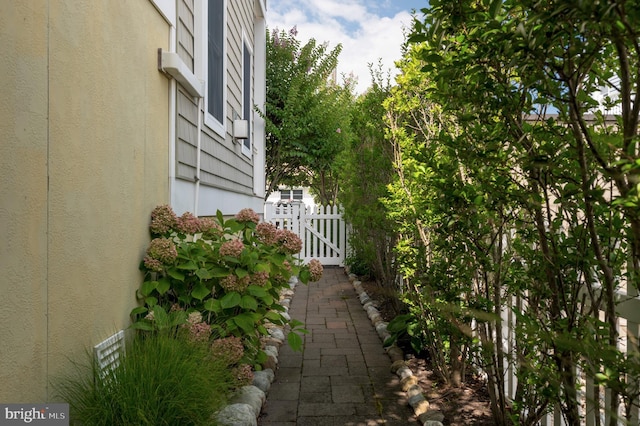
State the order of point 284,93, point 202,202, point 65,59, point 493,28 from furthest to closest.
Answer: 1. point 284,93
2. point 202,202
3. point 65,59
4. point 493,28

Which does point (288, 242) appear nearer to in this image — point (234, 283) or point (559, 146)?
point (234, 283)

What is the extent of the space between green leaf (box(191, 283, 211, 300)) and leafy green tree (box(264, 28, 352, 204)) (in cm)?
875

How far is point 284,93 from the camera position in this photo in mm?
12406

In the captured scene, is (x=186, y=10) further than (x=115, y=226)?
Yes

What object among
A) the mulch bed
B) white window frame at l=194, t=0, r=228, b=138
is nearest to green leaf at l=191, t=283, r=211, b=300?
the mulch bed

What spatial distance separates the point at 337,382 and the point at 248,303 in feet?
3.80

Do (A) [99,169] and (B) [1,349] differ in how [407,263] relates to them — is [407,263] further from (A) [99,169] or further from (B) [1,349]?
(B) [1,349]

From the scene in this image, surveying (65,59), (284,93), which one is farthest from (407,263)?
(284,93)

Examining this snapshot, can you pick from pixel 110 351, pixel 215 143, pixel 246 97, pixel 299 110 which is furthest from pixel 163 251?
pixel 299 110

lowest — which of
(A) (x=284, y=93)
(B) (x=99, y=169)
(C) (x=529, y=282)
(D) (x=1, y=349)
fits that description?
(D) (x=1, y=349)

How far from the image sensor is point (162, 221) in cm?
336

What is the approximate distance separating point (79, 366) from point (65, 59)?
4.32ft

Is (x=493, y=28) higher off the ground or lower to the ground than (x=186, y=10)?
lower

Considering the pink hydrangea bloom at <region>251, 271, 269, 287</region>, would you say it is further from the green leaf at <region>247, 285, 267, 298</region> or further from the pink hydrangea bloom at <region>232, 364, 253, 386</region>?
the pink hydrangea bloom at <region>232, 364, 253, 386</region>
